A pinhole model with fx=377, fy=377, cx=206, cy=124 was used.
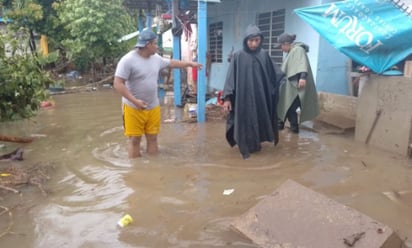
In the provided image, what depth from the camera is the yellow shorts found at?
479 cm

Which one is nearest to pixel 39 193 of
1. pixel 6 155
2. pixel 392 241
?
pixel 6 155

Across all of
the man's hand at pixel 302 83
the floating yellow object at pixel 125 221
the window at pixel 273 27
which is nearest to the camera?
the floating yellow object at pixel 125 221

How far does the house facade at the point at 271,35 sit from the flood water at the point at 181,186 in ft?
5.77

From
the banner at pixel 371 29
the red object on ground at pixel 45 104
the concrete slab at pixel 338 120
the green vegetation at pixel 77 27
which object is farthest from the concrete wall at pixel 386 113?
the red object on ground at pixel 45 104

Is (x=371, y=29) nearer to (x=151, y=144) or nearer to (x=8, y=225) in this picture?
(x=151, y=144)

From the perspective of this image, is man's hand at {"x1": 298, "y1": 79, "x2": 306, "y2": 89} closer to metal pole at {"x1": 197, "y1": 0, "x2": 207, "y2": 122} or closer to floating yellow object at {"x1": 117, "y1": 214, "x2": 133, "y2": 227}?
metal pole at {"x1": 197, "y1": 0, "x2": 207, "y2": 122}

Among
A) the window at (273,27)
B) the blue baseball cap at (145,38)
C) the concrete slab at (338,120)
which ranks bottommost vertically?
the concrete slab at (338,120)

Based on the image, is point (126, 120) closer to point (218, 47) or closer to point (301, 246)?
point (301, 246)

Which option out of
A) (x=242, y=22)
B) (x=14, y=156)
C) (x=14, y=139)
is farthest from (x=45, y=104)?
(x=242, y=22)

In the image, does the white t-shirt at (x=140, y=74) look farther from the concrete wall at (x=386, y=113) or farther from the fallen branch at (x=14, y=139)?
the concrete wall at (x=386, y=113)

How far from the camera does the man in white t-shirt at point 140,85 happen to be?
4578mm

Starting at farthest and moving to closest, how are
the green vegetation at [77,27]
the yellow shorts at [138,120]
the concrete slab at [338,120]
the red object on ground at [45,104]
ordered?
the green vegetation at [77,27] → the red object on ground at [45,104] → the concrete slab at [338,120] → the yellow shorts at [138,120]

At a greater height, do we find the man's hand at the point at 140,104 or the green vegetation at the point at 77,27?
the green vegetation at the point at 77,27

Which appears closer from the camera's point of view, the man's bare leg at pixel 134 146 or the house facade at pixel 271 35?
the man's bare leg at pixel 134 146
